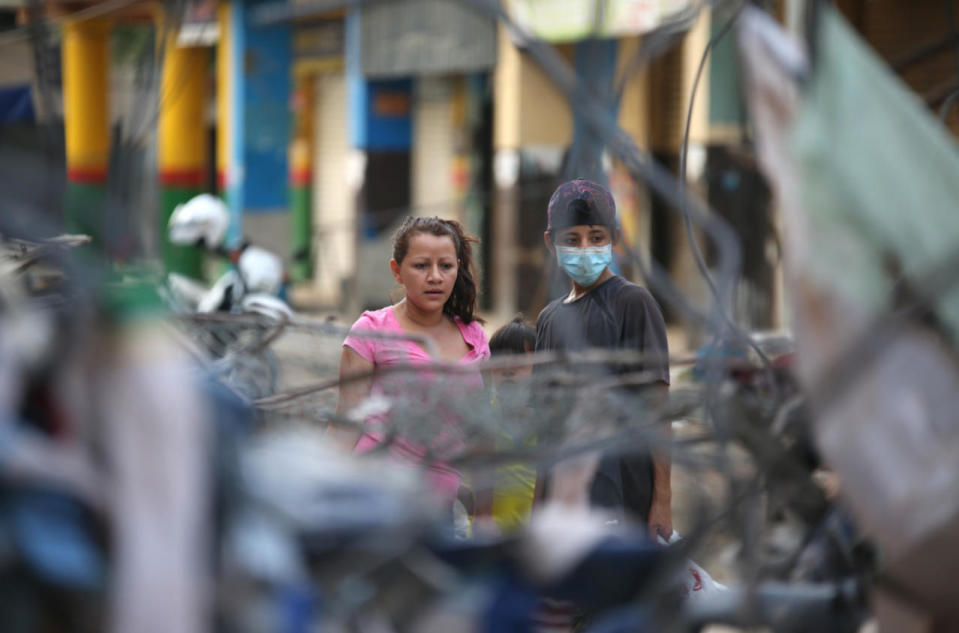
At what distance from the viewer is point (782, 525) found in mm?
2057

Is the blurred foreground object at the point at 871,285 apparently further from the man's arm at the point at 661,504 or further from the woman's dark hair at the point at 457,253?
the woman's dark hair at the point at 457,253

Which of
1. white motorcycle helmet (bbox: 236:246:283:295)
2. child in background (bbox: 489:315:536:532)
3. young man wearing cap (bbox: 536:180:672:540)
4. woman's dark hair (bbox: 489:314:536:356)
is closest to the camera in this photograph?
child in background (bbox: 489:315:536:532)

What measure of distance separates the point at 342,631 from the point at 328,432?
1.67 m

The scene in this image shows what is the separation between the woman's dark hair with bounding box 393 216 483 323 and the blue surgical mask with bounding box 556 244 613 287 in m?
0.44

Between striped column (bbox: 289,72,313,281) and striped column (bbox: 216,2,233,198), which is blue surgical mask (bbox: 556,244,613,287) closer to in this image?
striped column (bbox: 216,2,233,198)

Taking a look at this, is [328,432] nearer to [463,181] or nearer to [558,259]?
[558,259]

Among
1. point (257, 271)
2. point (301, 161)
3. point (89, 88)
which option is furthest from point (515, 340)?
point (301, 161)

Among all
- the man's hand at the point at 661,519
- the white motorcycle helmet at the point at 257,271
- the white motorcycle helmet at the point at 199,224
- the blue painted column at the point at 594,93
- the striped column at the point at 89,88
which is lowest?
the man's hand at the point at 661,519

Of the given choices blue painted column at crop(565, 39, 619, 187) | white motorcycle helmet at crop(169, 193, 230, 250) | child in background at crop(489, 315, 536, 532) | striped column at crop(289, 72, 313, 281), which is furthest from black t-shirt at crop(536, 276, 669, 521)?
striped column at crop(289, 72, 313, 281)

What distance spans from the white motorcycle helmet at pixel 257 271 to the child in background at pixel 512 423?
2.72 m

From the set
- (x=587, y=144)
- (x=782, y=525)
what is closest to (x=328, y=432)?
(x=587, y=144)

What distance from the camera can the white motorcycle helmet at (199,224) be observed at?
694cm

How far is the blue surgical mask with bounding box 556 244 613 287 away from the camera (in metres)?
3.36

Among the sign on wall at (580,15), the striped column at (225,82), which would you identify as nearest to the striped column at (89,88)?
the striped column at (225,82)
